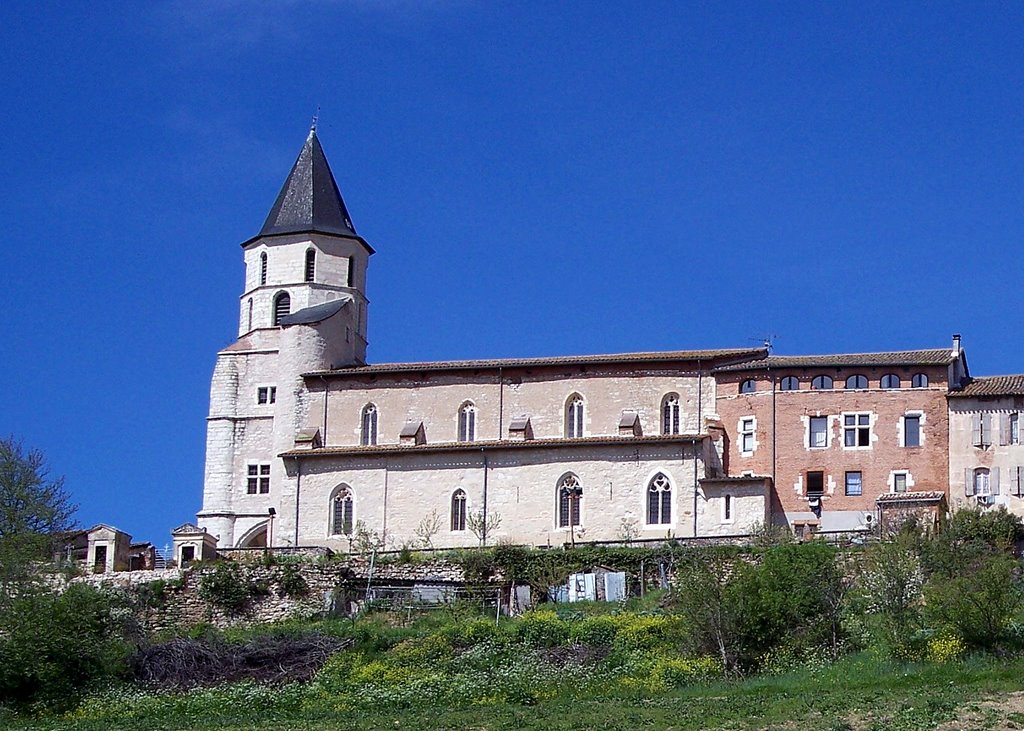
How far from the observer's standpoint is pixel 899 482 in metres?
69.8

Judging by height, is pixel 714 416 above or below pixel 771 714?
above

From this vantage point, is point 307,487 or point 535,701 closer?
point 535,701

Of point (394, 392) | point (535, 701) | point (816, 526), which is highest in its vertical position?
point (394, 392)

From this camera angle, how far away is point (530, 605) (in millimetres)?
62281

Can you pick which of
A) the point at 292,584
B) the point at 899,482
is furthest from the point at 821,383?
the point at 292,584

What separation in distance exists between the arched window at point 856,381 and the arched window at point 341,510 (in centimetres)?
1919

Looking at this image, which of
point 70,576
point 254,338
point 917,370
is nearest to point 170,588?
point 70,576

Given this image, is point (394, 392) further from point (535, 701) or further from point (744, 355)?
point (535, 701)

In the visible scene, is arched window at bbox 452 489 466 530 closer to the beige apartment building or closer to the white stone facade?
the white stone facade

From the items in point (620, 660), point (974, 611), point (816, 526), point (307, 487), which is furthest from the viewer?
point (307, 487)

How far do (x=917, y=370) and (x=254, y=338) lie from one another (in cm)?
2747

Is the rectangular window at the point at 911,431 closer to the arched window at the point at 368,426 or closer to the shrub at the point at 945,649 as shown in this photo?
the arched window at the point at 368,426

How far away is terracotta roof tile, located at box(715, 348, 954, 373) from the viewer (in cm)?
7025

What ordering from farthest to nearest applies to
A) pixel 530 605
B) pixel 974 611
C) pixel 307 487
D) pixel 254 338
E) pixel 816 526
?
pixel 254 338
pixel 307 487
pixel 816 526
pixel 530 605
pixel 974 611
